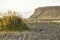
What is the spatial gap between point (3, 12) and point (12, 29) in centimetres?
61

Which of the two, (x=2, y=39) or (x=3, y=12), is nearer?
(x=2, y=39)

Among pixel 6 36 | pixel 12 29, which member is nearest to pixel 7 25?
pixel 12 29

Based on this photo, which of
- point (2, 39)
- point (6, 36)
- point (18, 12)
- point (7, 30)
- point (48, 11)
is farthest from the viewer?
point (48, 11)

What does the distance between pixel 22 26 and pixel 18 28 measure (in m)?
0.18

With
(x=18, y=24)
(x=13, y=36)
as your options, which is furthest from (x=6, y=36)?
(x=18, y=24)

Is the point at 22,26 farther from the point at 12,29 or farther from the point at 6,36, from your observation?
the point at 6,36

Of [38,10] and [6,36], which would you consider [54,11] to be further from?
[6,36]

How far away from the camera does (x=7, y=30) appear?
766 cm

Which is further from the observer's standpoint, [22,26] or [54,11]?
[54,11]

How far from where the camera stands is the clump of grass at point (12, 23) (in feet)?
25.7

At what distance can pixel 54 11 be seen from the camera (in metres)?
26.1

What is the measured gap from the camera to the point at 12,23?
26.3ft

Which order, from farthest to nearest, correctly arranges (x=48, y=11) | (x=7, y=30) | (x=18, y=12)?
1. (x=48, y=11)
2. (x=18, y=12)
3. (x=7, y=30)

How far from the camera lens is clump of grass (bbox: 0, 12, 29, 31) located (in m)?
7.84
